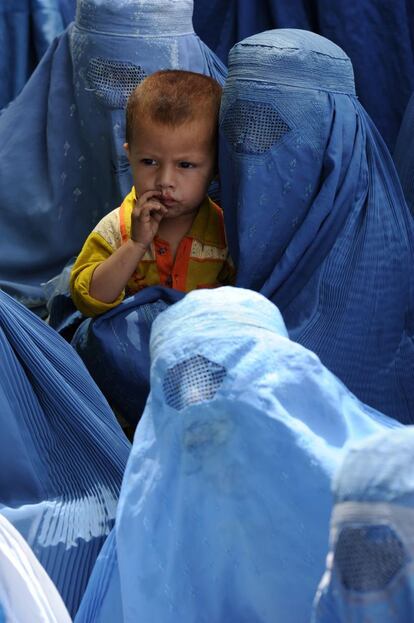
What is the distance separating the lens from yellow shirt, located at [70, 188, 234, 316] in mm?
2717

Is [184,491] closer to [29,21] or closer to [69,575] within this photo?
[69,575]

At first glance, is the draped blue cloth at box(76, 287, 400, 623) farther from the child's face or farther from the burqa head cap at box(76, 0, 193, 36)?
the burqa head cap at box(76, 0, 193, 36)

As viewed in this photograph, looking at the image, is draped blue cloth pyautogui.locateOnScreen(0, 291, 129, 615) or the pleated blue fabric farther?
draped blue cloth pyautogui.locateOnScreen(0, 291, 129, 615)

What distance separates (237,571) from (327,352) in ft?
4.20

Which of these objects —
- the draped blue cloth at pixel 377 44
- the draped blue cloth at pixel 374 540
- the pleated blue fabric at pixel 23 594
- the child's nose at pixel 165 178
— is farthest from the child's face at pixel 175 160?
the draped blue cloth at pixel 374 540

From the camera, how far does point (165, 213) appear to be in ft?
8.62


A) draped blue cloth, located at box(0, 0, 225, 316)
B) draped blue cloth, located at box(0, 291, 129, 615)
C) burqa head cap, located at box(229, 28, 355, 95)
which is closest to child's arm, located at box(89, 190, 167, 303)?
burqa head cap, located at box(229, 28, 355, 95)

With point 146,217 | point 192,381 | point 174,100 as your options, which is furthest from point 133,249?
point 192,381

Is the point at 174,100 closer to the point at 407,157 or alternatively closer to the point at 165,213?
the point at 165,213

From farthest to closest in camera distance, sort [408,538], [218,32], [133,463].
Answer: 1. [218,32]
2. [133,463]
3. [408,538]

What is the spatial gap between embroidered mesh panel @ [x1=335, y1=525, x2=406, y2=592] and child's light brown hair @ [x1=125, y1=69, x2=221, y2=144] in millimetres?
1725

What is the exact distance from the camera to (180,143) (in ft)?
8.45

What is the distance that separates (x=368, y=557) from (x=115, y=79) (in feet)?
7.63

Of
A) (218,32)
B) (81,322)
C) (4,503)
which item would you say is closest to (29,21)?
(218,32)
